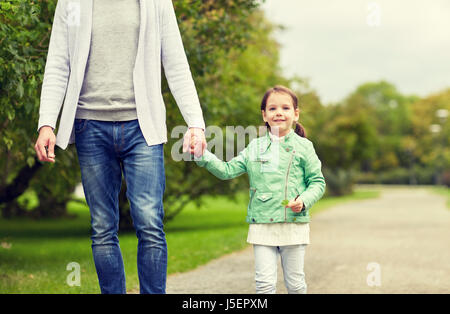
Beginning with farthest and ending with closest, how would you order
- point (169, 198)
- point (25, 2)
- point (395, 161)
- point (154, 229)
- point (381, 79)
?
point (381, 79) → point (395, 161) → point (169, 198) → point (25, 2) → point (154, 229)

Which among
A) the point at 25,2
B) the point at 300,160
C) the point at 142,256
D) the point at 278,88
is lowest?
the point at 142,256

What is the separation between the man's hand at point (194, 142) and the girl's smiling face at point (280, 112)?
0.76 m

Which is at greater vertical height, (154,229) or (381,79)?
(381,79)

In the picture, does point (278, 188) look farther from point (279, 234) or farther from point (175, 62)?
point (175, 62)

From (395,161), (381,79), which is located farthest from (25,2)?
(381,79)

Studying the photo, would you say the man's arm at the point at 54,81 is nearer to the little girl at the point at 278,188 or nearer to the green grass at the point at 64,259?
the little girl at the point at 278,188

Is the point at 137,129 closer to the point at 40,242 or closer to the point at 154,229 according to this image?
the point at 154,229

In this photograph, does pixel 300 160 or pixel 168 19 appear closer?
pixel 168 19

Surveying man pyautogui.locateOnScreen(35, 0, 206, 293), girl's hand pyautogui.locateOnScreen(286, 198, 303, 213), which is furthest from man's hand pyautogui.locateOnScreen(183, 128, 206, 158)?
girl's hand pyautogui.locateOnScreen(286, 198, 303, 213)

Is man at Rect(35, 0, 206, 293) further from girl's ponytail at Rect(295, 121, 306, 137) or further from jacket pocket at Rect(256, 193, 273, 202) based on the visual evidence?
girl's ponytail at Rect(295, 121, 306, 137)

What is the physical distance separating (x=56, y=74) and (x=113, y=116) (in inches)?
15.3

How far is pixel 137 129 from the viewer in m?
3.26

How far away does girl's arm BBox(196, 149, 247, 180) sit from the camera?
359 cm

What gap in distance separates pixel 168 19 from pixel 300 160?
1.12 metres
